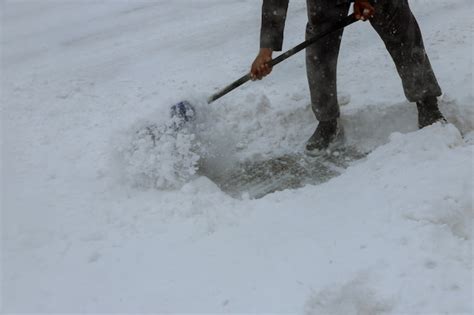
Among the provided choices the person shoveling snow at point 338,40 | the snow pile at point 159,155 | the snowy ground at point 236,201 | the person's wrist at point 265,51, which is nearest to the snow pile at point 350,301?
the snowy ground at point 236,201

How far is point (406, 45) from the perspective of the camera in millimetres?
3238

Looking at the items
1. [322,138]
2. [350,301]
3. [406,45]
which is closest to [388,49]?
[406,45]

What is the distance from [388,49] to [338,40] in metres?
0.33

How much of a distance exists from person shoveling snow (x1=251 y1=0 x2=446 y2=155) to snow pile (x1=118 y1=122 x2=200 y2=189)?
2.12 ft

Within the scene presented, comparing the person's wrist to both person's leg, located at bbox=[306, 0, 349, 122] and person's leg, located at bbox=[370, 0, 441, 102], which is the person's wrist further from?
person's leg, located at bbox=[370, 0, 441, 102]

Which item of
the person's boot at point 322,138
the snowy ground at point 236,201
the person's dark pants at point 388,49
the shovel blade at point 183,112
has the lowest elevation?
the person's boot at point 322,138

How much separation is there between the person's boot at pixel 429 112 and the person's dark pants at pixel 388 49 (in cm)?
6

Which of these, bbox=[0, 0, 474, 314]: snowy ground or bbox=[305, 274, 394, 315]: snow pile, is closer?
bbox=[305, 274, 394, 315]: snow pile

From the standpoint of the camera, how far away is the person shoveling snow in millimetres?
3150

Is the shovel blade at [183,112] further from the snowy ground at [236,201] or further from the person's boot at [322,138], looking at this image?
the person's boot at [322,138]

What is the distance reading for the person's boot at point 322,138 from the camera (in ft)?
12.0

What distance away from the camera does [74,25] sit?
265 inches

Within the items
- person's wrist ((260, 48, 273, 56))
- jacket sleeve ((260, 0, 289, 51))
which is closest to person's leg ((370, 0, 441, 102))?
jacket sleeve ((260, 0, 289, 51))

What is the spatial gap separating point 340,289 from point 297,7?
472 centimetres
